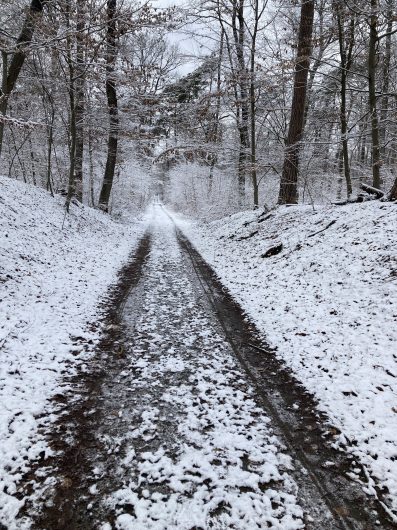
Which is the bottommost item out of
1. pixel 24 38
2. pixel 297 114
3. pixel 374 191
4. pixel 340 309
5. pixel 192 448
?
pixel 192 448

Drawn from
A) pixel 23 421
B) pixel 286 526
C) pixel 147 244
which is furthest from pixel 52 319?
pixel 147 244

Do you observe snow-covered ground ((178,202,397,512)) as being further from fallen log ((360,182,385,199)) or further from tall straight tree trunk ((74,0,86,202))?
tall straight tree trunk ((74,0,86,202))

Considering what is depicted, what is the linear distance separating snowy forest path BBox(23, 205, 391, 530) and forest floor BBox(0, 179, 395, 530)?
0.01 metres

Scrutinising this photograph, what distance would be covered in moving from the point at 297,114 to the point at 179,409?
40.1ft

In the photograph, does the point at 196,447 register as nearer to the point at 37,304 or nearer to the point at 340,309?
the point at 340,309

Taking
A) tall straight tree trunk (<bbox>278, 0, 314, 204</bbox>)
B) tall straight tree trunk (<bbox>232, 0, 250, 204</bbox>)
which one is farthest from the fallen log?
tall straight tree trunk (<bbox>232, 0, 250, 204</bbox>)

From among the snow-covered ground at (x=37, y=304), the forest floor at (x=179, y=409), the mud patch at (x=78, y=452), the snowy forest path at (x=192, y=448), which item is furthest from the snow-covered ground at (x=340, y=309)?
the snow-covered ground at (x=37, y=304)

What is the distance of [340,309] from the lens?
596cm

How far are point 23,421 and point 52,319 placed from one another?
264 centimetres

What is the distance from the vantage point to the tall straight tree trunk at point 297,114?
11727 millimetres

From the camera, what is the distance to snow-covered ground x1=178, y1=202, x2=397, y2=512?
12.0ft

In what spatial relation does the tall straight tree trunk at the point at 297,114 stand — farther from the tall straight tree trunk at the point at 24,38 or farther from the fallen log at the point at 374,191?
the tall straight tree trunk at the point at 24,38

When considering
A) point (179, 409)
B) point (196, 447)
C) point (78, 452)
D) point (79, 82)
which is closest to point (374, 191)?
point (179, 409)

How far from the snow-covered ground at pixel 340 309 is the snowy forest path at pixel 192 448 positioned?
344mm
